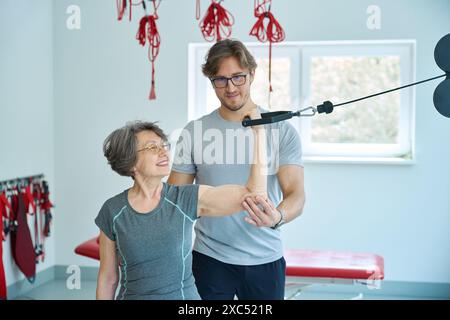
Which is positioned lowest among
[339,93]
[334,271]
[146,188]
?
[334,271]

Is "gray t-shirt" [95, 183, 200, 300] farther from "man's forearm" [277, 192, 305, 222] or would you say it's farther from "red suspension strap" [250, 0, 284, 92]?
"red suspension strap" [250, 0, 284, 92]

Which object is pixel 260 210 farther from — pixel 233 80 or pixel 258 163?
pixel 233 80

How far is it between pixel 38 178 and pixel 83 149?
14.5 inches

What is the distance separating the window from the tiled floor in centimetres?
65

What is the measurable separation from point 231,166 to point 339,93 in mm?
1786

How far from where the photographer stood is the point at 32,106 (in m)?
2.76

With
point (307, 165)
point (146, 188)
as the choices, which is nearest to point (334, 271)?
point (307, 165)

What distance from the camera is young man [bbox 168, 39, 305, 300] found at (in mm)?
1483

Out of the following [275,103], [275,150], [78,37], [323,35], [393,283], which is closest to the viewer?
[275,150]

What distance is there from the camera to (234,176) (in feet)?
4.99

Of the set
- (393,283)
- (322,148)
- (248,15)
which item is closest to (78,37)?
(248,15)

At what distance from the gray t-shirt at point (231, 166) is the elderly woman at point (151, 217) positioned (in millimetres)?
215
